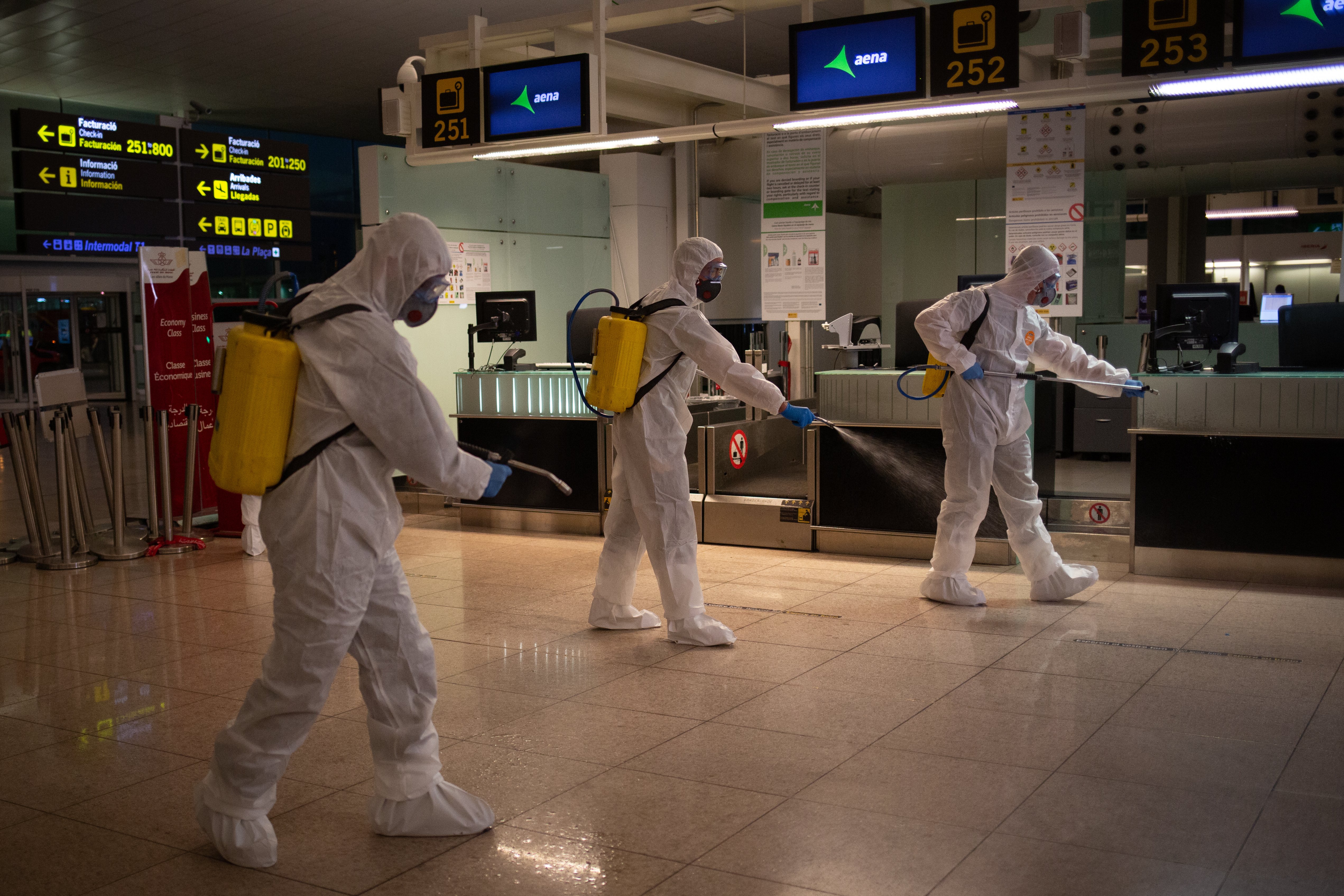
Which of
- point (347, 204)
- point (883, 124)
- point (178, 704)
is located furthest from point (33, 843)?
point (347, 204)

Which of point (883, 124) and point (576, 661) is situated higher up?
point (883, 124)

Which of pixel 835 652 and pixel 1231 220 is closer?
pixel 835 652

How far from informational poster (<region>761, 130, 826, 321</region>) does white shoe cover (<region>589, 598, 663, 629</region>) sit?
355 cm

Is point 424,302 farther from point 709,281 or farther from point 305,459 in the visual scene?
point 709,281

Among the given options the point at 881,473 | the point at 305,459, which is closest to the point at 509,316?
the point at 881,473

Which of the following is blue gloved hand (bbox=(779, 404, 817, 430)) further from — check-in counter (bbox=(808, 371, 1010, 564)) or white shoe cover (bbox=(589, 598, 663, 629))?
check-in counter (bbox=(808, 371, 1010, 564))

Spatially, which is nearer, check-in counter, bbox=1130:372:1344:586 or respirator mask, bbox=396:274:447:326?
respirator mask, bbox=396:274:447:326

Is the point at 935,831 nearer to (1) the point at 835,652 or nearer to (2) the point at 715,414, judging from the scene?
(1) the point at 835,652

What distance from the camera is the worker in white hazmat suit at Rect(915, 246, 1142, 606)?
17.4 ft

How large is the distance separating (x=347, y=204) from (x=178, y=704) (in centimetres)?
1522

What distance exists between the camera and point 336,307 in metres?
2.79

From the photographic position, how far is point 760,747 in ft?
11.6

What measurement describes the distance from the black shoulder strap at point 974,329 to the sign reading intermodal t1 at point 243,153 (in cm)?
804

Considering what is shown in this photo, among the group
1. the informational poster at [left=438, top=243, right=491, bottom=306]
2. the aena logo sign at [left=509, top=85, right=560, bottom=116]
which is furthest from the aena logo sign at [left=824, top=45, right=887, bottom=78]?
the informational poster at [left=438, top=243, right=491, bottom=306]
